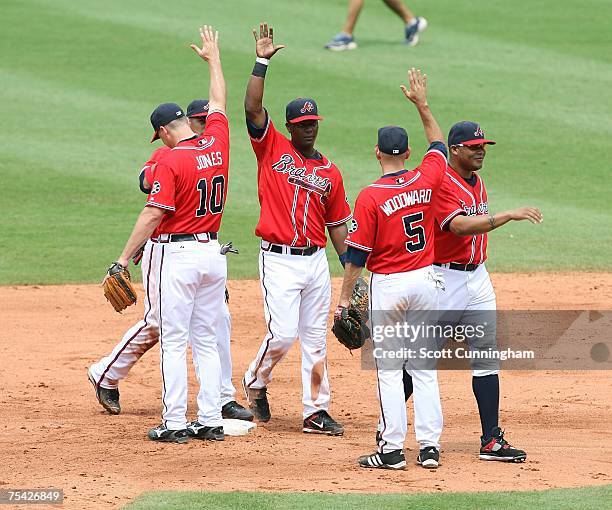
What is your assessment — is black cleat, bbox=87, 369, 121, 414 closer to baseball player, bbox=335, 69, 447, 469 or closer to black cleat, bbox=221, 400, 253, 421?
black cleat, bbox=221, 400, 253, 421

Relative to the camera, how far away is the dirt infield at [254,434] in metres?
6.42

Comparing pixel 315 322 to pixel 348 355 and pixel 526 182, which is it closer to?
pixel 348 355

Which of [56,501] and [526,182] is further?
[526,182]

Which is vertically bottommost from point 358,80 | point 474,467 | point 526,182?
point 474,467

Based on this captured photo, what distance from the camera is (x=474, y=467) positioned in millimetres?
6754

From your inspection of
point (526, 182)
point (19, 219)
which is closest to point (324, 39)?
point (526, 182)

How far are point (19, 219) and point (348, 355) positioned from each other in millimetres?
5243

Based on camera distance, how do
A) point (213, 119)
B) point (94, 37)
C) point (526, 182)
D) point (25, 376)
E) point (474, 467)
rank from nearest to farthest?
point (474, 467)
point (213, 119)
point (25, 376)
point (526, 182)
point (94, 37)

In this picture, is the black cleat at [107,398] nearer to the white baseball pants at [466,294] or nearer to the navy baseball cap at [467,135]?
the white baseball pants at [466,294]

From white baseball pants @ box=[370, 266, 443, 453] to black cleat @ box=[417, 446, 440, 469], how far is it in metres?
0.03

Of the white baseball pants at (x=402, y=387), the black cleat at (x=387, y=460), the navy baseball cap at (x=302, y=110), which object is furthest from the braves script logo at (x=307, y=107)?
the black cleat at (x=387, y=460)

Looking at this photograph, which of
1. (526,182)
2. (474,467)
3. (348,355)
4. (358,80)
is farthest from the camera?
(358,80)

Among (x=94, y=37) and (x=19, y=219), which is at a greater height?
(x=94, y=37)

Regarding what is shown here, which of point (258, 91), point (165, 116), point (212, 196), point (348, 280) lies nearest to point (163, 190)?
point (212, 196)
